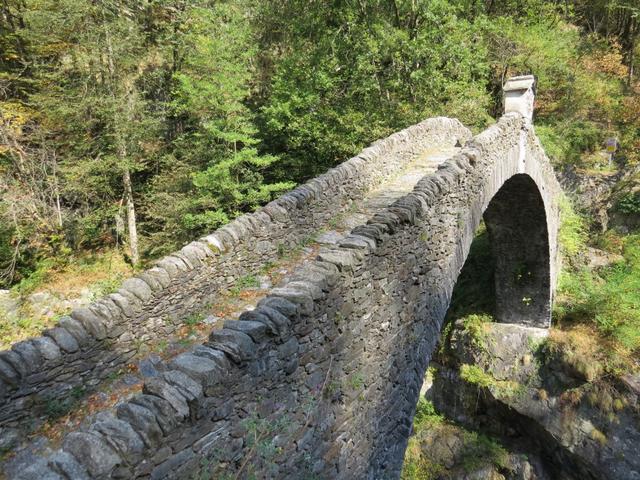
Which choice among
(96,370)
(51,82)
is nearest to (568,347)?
(96,370)

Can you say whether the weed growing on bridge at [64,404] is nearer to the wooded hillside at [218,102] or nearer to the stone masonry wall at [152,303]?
the stone masonry wall at [152,303]

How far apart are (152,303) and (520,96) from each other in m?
8.70

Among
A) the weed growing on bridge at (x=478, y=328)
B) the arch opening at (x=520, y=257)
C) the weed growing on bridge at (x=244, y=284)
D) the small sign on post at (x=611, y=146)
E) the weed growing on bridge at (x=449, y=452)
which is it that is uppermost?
the small sign on post at (x=611, y=146)

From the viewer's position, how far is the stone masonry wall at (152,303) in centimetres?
424

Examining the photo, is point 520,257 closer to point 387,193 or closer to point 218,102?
point 387,193

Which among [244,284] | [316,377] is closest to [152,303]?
[244,284]

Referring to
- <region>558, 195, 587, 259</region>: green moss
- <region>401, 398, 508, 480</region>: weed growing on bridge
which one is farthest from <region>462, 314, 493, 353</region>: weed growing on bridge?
<region>558, 195, 587, 259</region>: green moss

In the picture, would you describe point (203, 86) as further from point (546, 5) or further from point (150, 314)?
point (546, 5)

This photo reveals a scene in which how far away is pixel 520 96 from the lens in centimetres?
905

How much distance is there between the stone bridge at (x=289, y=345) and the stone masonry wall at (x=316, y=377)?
0.04ft

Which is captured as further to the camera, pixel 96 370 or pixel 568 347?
pixel 568 347

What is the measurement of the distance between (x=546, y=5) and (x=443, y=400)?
599 inches

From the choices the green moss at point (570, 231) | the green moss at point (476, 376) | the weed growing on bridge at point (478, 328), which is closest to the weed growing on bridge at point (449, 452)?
the green moss at point (476, 376)

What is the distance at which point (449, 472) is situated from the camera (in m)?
11.4
